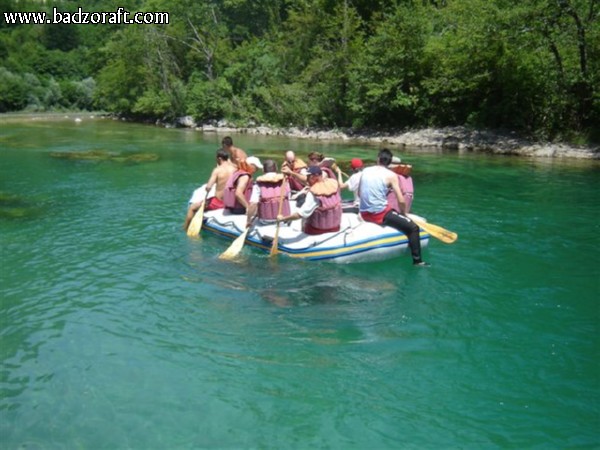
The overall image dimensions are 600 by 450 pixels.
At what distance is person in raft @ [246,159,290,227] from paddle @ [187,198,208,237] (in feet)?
3.03

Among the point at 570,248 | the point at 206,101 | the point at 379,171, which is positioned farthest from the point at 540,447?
the point at 206,101

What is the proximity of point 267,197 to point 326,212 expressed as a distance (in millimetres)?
1090

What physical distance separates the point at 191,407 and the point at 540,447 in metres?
2.46

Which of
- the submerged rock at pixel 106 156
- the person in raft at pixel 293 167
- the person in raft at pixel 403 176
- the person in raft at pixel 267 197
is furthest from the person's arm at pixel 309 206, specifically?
the submerged rock at pixel 106 156

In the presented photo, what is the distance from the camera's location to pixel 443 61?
22406 millimetres

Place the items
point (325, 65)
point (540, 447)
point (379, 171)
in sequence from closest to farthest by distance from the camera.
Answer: point (540, 447) → point (379, 171) → point (325, 65)

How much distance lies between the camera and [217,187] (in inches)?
345

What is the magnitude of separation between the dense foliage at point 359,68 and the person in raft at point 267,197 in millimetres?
13649

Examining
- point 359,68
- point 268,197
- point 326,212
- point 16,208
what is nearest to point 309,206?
point 326,212

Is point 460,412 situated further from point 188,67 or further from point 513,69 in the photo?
point 188,67

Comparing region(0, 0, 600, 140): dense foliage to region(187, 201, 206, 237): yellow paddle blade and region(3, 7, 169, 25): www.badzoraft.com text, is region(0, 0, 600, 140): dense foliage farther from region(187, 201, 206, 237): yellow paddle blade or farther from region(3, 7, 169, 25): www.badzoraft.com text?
region(187, 201, 206, 237): yellow paddle blade

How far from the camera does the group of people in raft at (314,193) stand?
7.04 metres

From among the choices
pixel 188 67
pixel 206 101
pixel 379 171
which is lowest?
pixel 379 171

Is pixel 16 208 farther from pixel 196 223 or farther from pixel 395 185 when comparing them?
pixel 395 185
